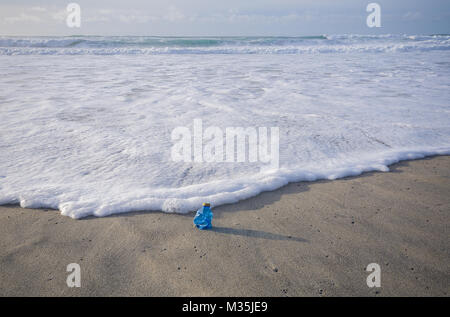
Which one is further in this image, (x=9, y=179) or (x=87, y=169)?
(x=87, y=169)

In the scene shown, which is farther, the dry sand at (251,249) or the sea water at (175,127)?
the sea water at (175,127)

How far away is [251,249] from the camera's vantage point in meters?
1.98

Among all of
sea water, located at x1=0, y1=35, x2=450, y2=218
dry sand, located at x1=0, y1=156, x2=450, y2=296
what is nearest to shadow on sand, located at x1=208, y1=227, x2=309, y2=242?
dry sand, located at x1=0, y1=156, x2=450, y2=296

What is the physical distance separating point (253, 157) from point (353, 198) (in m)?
1.20

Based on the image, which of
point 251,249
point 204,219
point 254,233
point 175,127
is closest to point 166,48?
point 175,127

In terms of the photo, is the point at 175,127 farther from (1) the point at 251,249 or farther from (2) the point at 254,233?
(1) the point at 251,249

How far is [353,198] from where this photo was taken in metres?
2.58

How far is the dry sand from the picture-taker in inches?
66.9

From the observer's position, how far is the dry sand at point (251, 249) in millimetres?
1698

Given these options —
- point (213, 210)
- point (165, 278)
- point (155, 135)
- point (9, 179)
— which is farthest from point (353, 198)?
point (9, 179)

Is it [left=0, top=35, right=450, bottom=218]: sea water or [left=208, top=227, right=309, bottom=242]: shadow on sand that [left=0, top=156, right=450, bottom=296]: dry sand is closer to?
[left=208, top=227, right=309, bottom=242]: shadow on sand

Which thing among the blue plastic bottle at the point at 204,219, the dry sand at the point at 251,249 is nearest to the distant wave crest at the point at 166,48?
the dry sand at the point at 251,249

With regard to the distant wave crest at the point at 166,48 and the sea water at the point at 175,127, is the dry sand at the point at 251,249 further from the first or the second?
the distant wave crest at the point at 166,48
